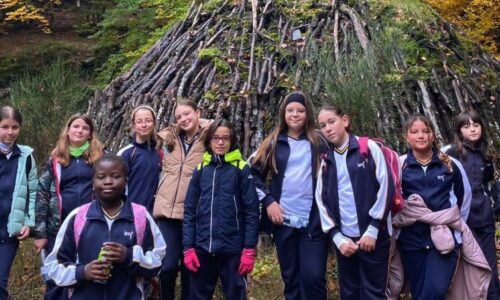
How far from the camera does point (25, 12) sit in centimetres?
1866

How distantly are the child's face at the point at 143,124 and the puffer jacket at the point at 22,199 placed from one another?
2.90 feet

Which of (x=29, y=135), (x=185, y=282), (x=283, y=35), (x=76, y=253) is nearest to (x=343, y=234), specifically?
(x=185, y=282)

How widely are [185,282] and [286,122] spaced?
5.08 feet

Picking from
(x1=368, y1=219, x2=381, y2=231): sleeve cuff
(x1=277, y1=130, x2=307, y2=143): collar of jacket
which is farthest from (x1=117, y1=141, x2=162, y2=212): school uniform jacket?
(x1=368, y1=219, x2=381, y2=231): sleeve cuff

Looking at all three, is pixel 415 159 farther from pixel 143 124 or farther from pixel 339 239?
pixel 143 124

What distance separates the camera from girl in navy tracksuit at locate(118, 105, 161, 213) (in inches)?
188

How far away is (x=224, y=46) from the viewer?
830cm

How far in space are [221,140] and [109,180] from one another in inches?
46.1

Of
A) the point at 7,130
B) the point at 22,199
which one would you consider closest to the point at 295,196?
the point at 22,199

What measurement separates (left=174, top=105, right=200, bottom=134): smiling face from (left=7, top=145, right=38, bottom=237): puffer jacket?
1239 millimetres

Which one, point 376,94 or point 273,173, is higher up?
point 376,94

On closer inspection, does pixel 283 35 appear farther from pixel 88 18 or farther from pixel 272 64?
pixel 88 18

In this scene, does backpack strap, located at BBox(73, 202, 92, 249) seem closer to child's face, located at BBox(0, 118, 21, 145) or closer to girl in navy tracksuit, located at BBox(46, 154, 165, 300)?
girl in navy tracksuit, located at BBox(46, 154, 165, 300)

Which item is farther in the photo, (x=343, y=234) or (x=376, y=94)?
(x=376, y=94)
